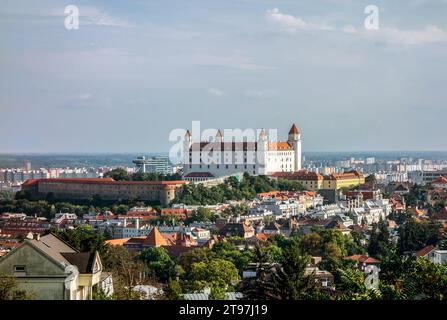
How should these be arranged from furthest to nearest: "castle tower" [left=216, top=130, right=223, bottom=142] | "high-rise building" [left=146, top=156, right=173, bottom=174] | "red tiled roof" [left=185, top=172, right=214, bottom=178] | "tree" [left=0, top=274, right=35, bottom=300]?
"high-rise building" [left=146, top=156, right=173, bottom=174], "castle tower" [left=216, top=130, right=223, bottom=142], "red tiled roof" [left=185, top=172, right=214, bottom=178], "tree" [left=0, top=274, right=35, bottom=300]

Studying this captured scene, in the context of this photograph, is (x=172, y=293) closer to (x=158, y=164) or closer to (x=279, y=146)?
(x=279, y=146)

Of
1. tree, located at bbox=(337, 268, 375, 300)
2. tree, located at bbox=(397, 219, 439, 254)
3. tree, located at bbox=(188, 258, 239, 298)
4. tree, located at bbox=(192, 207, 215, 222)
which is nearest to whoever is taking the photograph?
tree, located at bbox=(337, 268, 375, 300)

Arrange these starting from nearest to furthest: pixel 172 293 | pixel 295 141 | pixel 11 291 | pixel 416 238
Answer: pixel 11 291 < pixel 172 293 < pixel 416 238 < pixel 295 141

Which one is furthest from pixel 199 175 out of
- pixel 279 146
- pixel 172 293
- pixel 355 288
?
pixel 355 288

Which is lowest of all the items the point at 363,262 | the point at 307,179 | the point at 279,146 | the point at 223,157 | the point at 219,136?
the point at 363,262

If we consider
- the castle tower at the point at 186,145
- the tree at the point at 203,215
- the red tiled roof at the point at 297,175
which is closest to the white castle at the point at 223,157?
the castle tower at the point at 186,145

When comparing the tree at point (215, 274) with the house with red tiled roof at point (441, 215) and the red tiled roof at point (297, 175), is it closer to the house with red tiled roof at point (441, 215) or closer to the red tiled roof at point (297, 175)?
the house with red tiled roof at point (441, 215)

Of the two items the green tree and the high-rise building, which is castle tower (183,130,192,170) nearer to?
the green tree

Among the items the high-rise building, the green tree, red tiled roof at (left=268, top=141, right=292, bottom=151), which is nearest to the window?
the green tree

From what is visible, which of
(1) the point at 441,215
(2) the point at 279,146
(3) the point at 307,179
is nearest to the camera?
(1) the point at 441,215

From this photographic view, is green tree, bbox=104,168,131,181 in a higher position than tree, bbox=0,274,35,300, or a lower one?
lower

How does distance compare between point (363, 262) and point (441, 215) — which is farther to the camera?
point (441, 215)

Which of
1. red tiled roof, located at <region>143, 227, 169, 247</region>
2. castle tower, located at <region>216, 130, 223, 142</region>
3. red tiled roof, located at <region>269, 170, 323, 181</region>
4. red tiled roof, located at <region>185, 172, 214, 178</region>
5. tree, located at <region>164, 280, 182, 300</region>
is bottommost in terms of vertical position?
red tiled roof, located at <region>143, 227, 169, 247</region>
